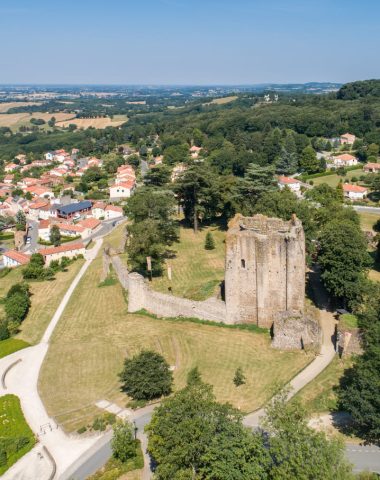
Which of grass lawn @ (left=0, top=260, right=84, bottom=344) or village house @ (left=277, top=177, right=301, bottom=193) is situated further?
village house @ (left=277, top=177, right=301, bottom=193)

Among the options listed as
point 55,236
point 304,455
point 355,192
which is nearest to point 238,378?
point 304,455

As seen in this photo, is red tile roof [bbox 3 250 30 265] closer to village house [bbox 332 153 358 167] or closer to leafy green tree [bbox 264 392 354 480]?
leafy green tree [bbox 264 392 354 480]

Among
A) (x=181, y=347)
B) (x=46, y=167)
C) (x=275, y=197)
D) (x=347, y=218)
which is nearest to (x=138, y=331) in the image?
(x=181, y=347)

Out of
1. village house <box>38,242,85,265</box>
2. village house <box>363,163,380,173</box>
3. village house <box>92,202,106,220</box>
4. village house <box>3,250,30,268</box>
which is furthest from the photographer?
village house <box>363,163,380,173</box>

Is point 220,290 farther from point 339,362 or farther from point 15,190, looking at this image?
point 15,190

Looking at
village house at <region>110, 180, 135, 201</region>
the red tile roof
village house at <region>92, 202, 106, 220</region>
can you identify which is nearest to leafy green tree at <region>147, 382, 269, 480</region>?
the red tile roof
